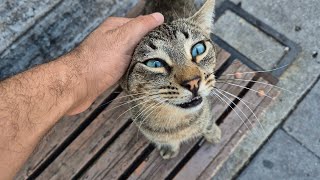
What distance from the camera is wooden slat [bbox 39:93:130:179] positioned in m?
2.70

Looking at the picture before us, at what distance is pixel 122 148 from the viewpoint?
9.01 ft

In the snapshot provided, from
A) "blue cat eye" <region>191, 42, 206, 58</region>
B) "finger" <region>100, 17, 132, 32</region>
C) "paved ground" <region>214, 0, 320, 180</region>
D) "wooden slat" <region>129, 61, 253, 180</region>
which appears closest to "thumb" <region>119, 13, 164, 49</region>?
"finger" <region>100, 17, 132, 32</region>

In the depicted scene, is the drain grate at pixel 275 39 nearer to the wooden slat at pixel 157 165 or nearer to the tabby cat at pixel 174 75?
the wooden slat at pixel 157 165

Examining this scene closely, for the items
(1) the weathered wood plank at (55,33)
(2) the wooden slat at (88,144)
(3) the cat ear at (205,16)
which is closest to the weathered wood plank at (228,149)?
(2) the wooden slat at (88,144)

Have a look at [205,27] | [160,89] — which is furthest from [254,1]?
[160,89]

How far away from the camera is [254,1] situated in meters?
3.29

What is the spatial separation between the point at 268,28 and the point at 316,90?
0.56m

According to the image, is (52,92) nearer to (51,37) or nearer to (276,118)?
(51,37)

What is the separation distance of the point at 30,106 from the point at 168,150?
920 mm

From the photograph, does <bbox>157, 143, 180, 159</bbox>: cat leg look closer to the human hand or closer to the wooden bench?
the wooden bench

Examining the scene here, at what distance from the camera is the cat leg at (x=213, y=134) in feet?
8.66

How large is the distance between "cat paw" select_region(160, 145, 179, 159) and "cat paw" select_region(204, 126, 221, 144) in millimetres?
204

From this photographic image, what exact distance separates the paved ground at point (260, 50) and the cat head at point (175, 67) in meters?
1.01

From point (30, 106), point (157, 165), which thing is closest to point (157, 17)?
point (30, 106)
